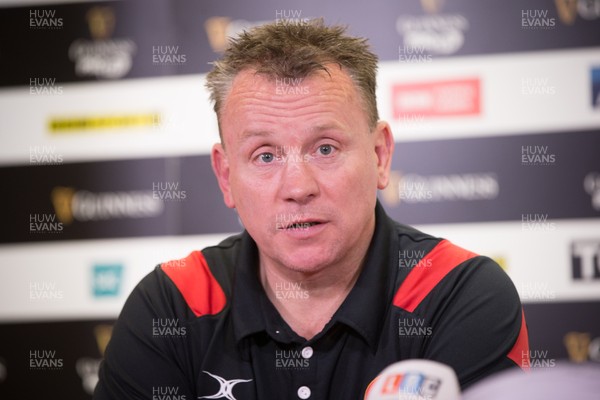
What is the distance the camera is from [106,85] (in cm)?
313

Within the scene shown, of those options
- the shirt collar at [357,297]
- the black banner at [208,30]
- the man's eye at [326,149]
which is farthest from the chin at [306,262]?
the black banner at [208,30]

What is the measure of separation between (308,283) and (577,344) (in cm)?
157

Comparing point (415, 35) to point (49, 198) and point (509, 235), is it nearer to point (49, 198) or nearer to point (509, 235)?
point (509, 235)

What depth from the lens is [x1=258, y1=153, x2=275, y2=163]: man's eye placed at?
1629 mm

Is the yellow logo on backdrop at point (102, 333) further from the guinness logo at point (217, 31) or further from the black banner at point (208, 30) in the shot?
the guinness logo at point (217, 31)

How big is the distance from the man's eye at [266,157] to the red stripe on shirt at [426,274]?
424mm

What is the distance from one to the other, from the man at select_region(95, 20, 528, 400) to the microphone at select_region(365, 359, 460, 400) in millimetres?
594

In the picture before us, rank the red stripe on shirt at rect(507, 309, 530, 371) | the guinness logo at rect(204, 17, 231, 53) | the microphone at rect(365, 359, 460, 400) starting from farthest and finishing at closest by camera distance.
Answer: the guinness logo at rect(204, 17, 231, 53) < the red stripe on shirt at rect(507, 309, 530, 371) < the microphone at rect(365, 359, 460, 400)

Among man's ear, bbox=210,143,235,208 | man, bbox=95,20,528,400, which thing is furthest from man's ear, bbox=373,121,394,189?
man's ear, bbox=210,143,235,208

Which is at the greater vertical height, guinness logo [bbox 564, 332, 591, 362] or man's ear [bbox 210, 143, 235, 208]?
man's ear [bbox 210, 143, 235, 208]

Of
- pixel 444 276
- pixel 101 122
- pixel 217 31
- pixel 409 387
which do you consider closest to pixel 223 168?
pixel 444 276

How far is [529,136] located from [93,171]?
1.82 metres

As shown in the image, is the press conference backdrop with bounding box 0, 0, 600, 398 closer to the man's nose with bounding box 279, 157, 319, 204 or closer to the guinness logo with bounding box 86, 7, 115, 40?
the guinness logo with bounding box 86, 7, 115, 40

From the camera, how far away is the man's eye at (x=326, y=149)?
1617 mm
